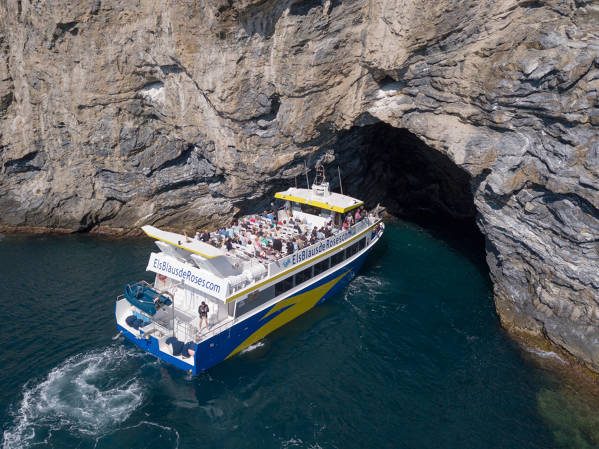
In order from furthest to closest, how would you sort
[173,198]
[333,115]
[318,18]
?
[173,198], [333,115], [318,18]

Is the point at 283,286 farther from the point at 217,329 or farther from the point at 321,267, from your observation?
the point at 217,329

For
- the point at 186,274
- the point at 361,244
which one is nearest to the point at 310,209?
the point at 361,244

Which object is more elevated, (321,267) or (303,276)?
(321,267)

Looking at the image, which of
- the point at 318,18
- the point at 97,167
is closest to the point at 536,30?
the point at 318,18

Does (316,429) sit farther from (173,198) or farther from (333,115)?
(173,198)

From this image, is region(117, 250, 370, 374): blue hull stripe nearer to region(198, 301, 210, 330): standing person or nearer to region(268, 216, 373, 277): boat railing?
region(198, 301, 210, 330): standing person

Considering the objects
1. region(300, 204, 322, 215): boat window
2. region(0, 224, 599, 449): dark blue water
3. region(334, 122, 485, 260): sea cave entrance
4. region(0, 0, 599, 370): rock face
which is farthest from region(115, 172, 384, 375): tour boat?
region(334, 122, 485, 260): sea cave entrance
